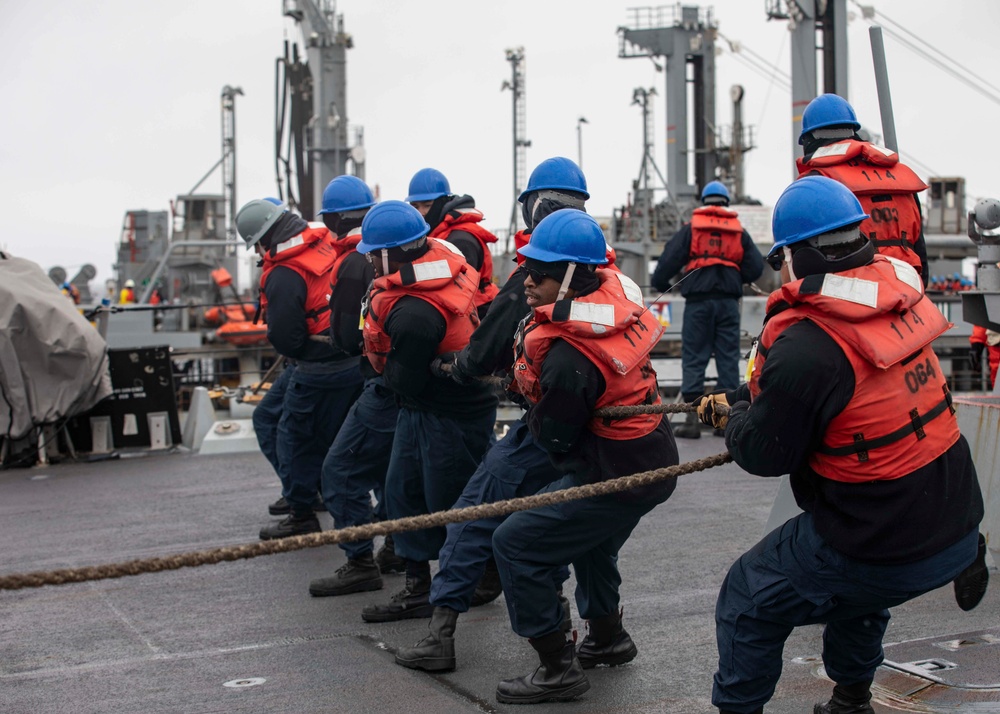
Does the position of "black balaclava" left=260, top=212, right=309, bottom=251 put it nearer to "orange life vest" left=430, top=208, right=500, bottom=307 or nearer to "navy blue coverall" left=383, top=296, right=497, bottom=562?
"orange life vest" left=430, top=208, right=500, bottom=307

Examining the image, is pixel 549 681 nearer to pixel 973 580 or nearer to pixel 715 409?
pixel 715 409

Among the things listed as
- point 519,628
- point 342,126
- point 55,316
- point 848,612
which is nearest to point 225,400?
point 55,316

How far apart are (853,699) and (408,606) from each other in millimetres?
2333

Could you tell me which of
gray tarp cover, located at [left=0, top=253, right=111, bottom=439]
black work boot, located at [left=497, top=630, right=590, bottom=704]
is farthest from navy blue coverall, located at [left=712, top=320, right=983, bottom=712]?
gray tarp cover, located at [left=0, top=253, right=111, bottom=439]

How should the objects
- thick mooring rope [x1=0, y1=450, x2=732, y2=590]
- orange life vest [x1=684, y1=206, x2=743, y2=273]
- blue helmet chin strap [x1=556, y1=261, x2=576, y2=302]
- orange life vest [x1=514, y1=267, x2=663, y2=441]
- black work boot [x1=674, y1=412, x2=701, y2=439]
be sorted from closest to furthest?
thick mooring rope [x1=0, y1=450, x2=732, y2=590] < orange life vest [x1=514, y1=267, x2=663, y2=441] < blue helmet chin strap [x1=556, y1=261, x2=576, y2=302] < orange life vest [x1=684, y1=206, x2=743, y2=273] < black work boot [x1=674, y1=412, x2=701, y2=439]

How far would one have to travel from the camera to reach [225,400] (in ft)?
40.2

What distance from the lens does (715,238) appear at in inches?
387

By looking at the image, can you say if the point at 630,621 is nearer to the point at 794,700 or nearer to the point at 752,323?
the point at 794,700

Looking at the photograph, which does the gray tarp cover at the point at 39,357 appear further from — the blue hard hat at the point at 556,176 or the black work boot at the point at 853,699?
the black work boot at the point at 853,699

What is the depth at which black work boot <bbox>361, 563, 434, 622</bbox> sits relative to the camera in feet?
17.5

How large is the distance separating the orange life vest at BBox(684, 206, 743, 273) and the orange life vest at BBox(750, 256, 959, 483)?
6537mm

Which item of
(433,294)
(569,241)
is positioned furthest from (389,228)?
(569,241)

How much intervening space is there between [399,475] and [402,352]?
25.7 inches

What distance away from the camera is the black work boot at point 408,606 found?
534cm
